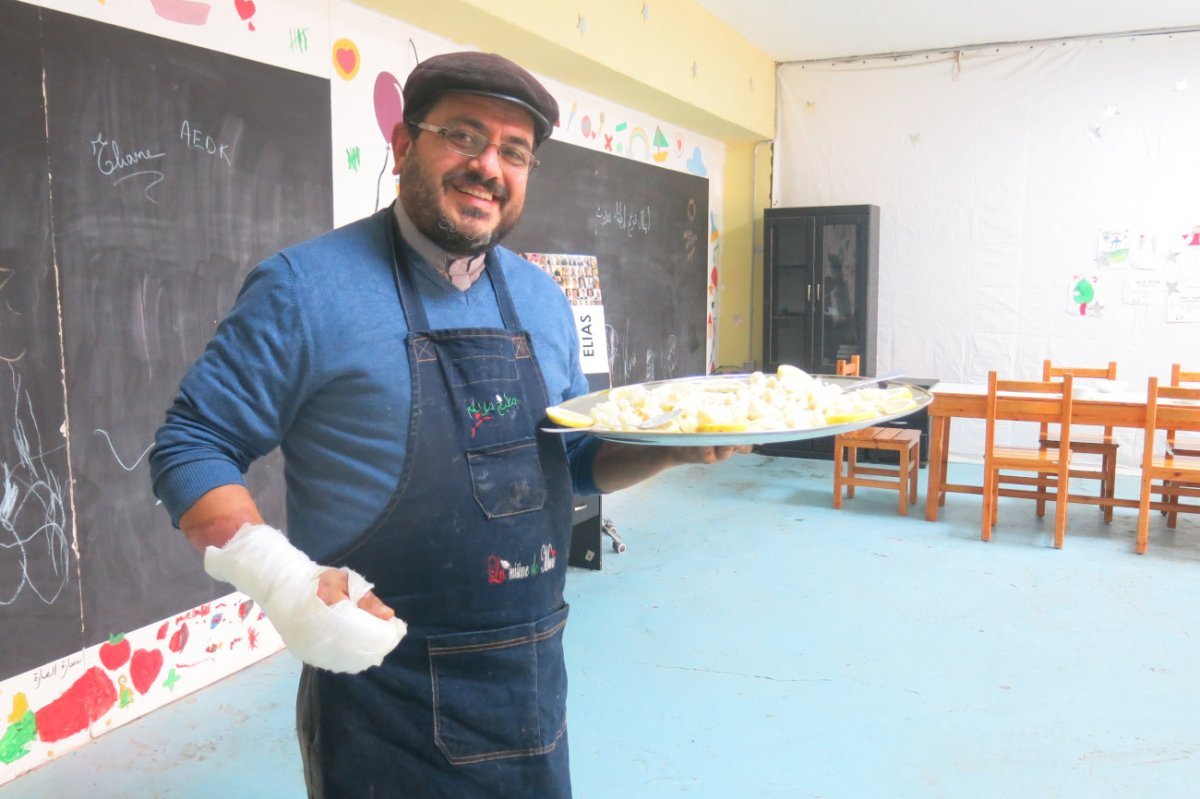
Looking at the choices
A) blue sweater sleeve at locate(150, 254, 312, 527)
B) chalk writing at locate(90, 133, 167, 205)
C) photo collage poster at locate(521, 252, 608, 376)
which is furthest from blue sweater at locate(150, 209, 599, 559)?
photo collage poster at locate(521, 252, 608, 376)

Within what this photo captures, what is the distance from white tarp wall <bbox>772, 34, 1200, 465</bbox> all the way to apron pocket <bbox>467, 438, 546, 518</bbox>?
5926 mm

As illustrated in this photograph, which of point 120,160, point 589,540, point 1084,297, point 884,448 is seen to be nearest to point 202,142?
point 120,160

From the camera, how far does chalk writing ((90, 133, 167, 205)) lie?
91.0 inches

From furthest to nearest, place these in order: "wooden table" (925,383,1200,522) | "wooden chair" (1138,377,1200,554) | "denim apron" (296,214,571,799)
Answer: "wooden table" (925,383,1200,522) < "wooden chair" (1138,377,1200,554) < "denim apron" (296,214,571,799)

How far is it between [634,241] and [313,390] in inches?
178

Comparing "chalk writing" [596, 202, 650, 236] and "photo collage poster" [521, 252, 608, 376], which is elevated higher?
"chalk writing" [596, 202, 650, 236]

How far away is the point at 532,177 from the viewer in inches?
171

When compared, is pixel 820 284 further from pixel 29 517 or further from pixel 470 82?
pixel 470 82

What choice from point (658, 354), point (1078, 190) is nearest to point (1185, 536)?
point (1078, 190)

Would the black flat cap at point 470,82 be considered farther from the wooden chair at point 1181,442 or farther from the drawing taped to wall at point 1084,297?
the drawing taped to wall at point 1084,297

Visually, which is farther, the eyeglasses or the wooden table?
the wooden table

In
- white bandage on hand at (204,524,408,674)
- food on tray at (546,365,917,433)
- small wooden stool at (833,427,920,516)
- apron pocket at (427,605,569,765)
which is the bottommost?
small wooden stool at (833,427,920,516)

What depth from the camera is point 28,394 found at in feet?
7.20

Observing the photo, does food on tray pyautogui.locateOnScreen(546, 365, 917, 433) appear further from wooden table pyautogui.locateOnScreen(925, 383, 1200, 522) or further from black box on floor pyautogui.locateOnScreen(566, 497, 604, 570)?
wooden table pyautogui.locateOnScreen(925, 383, 1200, 522)
